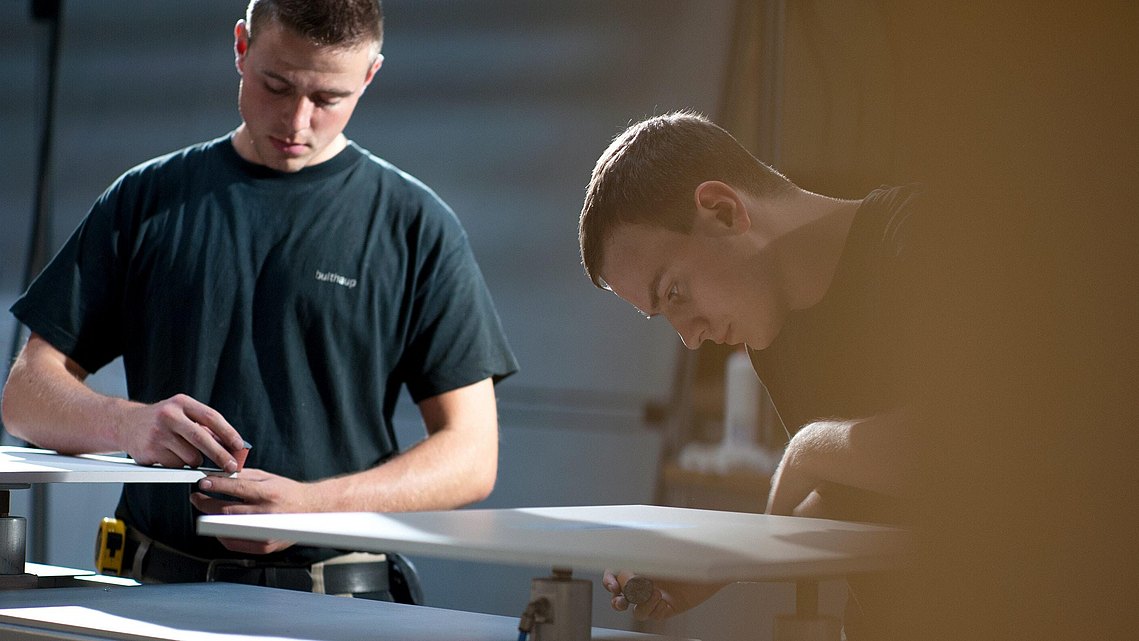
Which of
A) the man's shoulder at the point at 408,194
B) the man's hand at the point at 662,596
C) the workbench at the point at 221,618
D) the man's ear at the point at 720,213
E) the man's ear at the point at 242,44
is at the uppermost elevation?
the man's ear at the point at 242,44

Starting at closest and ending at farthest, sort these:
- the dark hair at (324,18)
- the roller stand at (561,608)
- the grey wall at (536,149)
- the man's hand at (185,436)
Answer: the roller stand at (561,608) < the man's hand at (185,436) < the dark hair at (324,18) < the grey wall at (536,149)

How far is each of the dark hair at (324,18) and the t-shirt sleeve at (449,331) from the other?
0.35m

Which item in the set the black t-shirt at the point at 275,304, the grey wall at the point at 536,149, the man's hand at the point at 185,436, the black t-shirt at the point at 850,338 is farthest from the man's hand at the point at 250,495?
the grey wall at the point at 536,149

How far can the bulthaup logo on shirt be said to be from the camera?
6.42 feet

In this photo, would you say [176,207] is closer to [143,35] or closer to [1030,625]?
[1030,625]

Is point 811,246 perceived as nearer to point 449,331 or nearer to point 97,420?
point 449,331

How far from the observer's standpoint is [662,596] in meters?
1.24

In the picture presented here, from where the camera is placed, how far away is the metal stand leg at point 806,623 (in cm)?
109

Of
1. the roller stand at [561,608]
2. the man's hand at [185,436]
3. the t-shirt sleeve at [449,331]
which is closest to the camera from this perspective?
the roller stand at [561,608]

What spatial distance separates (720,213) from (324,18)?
2.50 ft

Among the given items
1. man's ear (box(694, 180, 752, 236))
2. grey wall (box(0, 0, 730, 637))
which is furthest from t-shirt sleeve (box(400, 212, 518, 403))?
grey wall (box(0, 0, 730, 637))

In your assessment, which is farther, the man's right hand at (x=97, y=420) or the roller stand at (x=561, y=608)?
the man's right hand at (x=97, y=420)

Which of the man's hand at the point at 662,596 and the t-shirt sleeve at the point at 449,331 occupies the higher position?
the t-shirt sleeve at the point at 449,331

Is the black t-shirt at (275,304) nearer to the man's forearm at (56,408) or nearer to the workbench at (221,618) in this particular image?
the man's forearm at (56,408)
